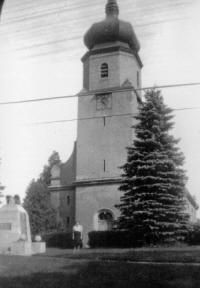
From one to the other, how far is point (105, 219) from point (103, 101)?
8924 mm

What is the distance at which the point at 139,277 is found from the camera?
8.68 m

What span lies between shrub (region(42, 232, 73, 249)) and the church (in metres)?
4.20

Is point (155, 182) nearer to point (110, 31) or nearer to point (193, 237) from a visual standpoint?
point (193, 237)

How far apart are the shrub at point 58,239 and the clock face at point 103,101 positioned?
1076cm

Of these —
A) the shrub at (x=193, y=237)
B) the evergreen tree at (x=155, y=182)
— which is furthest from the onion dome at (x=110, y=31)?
the shrub at (x=193, y=237)

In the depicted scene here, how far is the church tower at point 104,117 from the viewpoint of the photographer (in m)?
31.6

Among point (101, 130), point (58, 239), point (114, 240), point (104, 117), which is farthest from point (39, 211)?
point (104, 117)

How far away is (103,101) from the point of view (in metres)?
33.7

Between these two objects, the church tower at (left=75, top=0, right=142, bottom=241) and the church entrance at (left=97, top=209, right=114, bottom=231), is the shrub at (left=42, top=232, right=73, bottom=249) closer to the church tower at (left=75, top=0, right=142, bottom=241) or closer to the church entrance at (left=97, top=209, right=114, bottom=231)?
the church tower at (left=75, top=0, right=142, bottom=241)

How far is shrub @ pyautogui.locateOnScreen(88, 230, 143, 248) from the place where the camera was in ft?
72.9

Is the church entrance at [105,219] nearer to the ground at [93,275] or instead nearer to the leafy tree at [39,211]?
the leafy tree at [39,211]

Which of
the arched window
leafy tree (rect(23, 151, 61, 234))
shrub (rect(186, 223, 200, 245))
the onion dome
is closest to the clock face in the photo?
the arched window

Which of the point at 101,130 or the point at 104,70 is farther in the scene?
the point at 104,70

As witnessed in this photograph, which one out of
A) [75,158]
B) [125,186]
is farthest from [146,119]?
[75,158]
